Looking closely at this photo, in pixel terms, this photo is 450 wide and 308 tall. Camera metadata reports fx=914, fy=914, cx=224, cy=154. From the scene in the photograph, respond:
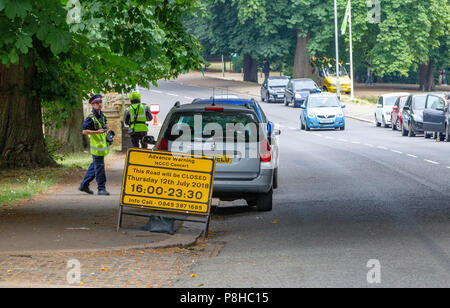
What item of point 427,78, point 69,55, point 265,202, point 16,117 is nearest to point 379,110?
point 16,117

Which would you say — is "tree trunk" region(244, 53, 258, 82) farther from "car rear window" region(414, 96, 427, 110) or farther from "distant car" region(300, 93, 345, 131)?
"car rear window" region(414, 96, 427, 110)

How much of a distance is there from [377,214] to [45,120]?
13.8m

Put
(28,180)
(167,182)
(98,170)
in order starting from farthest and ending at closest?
1. (28,180)
2. (98,170)
3. (167,182)

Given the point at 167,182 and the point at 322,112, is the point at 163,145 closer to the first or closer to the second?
the point at 167,182

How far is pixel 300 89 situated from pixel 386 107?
16652 mm

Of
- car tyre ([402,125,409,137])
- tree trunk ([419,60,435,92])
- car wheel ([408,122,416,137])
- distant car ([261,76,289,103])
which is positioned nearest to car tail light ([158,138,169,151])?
car wheel ([408,122,416,137])

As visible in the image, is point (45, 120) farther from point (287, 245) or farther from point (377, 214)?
point (287, 245)

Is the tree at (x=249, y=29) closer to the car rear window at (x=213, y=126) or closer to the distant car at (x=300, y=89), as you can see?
the distant car at (x=300, y=89)

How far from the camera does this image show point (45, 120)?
25281 millimetres

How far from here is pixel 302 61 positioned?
2938 inches

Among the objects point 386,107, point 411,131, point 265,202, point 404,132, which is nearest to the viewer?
point 265,202

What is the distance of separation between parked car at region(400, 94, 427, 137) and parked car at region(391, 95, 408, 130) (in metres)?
2.75

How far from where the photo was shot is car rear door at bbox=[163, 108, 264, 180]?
13.8m
